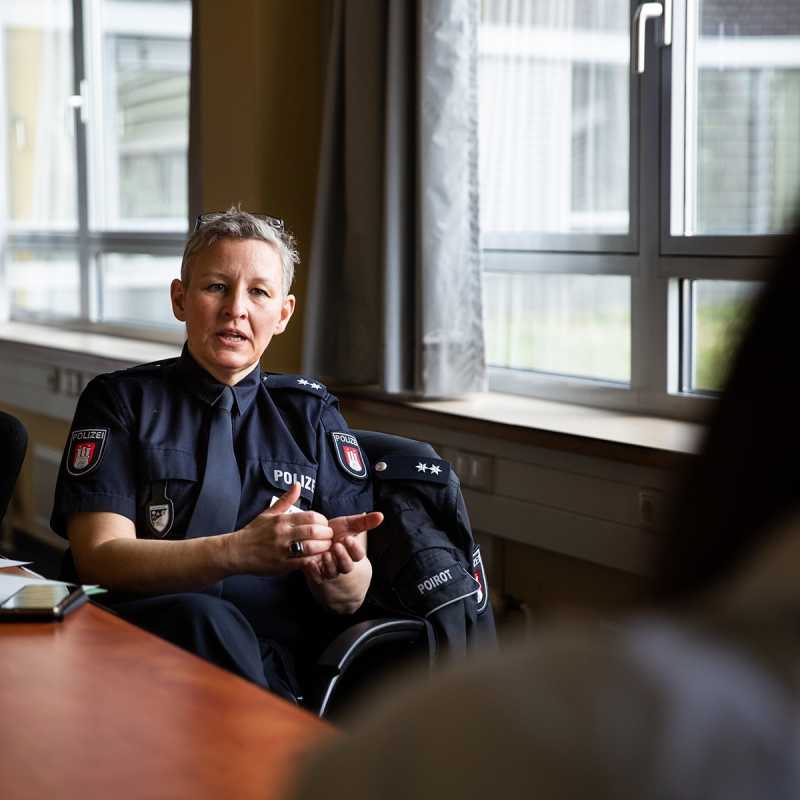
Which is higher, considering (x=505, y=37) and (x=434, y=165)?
(x=505, y=37)

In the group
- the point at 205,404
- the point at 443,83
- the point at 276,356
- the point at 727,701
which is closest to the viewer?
the point at 727,701

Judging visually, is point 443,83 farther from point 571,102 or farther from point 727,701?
point 727,701

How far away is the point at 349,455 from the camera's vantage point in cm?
227

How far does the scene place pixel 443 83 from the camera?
313 cm

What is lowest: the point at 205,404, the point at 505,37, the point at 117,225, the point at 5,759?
the point at 5,759

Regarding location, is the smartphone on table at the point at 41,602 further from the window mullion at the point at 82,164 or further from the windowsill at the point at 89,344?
the window mullion at the point at 82,164

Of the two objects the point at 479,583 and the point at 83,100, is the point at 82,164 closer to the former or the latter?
the point at 83,100

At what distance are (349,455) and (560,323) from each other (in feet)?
3.89

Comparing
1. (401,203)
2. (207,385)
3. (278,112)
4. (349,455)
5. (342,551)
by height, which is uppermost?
(278,112)

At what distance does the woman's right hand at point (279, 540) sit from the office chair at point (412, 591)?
0.14 metres

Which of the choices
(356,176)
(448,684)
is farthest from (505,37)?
(448,684)

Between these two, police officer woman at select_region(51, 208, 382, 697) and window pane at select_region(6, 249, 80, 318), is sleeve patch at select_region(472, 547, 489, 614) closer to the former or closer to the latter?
police officer woman at select_region(51, 208, 382, 697)

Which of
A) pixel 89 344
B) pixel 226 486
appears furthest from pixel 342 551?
pixel 89 344

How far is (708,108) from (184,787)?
2234mm
